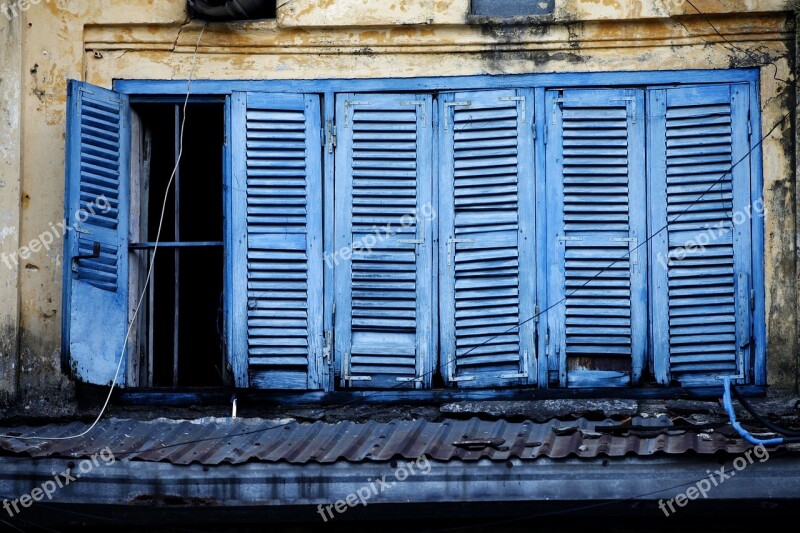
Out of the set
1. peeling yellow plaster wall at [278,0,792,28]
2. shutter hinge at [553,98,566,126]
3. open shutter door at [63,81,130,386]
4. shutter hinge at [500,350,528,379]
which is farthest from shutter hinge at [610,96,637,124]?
open shutter door at [63,81,130,386]

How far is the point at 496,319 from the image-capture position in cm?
738

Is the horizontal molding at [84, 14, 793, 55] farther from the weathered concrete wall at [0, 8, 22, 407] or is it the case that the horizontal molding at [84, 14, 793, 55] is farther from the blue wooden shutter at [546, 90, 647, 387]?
the weathered concrete wall at [0, 8, 22, 407]

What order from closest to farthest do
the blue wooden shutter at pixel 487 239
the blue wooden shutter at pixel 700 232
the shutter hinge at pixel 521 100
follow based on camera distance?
the blue wooden shutter at pixel 700 232, the blue wooden shutter at pixel 487 239, the shutter hinge at pixel 521 100

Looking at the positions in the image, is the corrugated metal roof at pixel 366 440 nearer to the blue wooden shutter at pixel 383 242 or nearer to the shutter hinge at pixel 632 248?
the blue wooden shutter at pixel 383 242

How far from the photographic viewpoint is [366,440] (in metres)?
6.75

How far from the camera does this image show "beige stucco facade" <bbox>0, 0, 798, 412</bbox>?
740 cm

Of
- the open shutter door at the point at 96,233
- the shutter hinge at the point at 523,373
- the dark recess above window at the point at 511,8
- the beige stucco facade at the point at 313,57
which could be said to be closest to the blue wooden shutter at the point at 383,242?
the beige stucco facade at the point at 313,57

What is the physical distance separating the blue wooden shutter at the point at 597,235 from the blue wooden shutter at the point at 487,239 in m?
0.16

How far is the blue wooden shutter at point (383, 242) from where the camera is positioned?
7.43 metres

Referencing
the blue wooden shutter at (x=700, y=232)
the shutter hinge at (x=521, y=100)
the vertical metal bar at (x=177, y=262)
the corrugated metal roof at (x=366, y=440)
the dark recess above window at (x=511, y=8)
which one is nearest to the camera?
the corrugated metal roof at (x=366, y=440)

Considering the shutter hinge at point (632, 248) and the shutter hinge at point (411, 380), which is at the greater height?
the shutter hinge at point (632, 248)

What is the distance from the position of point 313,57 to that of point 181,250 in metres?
1.51

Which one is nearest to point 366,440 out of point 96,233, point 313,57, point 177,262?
point 177,262

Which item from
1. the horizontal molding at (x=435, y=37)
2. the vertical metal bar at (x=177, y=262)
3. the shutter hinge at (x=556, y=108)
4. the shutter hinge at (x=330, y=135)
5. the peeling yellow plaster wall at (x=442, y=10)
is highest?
the peeling yellow plaster wall at (x=442, y=10)
